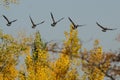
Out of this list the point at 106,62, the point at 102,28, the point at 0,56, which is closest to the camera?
the point at 102,28

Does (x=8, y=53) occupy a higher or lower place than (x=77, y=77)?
higher

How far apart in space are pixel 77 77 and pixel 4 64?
567 cm

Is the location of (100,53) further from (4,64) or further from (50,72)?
(4,64)

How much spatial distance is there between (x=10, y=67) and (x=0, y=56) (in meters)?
1.96

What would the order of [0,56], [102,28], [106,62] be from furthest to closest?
[0,56]
[106,62]
[102,28]

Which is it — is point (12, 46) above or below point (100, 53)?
above

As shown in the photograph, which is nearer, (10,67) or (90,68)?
(90,68)

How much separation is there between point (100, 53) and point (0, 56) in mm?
7098

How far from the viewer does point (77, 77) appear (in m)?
30.0

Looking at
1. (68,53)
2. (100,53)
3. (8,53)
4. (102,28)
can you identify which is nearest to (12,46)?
(8,53)

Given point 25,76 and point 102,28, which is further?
point 25,76

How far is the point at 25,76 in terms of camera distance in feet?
103

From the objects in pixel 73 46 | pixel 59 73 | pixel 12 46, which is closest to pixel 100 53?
pixel 73 46

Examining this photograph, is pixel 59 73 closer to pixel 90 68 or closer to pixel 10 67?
pixel 90 68
